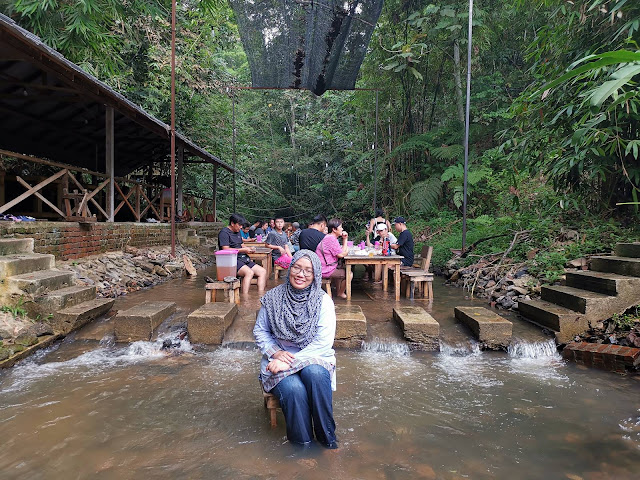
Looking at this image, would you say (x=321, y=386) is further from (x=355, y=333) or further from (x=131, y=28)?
(x=131, y=28)

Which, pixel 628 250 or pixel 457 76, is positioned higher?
pixel 457 76

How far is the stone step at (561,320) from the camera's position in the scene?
4816 mm

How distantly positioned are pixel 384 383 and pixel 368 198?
51.2 ft

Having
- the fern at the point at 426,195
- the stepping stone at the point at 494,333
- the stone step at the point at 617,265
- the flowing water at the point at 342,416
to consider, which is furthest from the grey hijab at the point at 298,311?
the fern at the point at 426,195

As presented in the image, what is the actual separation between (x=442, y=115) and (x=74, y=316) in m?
14.8

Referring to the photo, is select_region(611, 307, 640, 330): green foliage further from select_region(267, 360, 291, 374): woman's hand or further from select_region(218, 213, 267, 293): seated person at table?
select_region(218, 213, 267, 293): seated person at table

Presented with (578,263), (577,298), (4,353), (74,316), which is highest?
(578,263)

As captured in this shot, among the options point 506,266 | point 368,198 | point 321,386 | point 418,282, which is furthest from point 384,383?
point 368,198

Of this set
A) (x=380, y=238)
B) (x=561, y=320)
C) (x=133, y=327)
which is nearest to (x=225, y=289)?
(x=133, y=327)

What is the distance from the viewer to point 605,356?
4.18m

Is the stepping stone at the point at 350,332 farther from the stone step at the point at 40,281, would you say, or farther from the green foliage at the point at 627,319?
the stone step at the point at 40,281

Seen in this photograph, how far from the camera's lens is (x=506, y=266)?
7750 millimetres

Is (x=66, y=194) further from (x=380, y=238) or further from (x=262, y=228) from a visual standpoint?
(x=262, y=228)

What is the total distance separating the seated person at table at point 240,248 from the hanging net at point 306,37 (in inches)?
170
